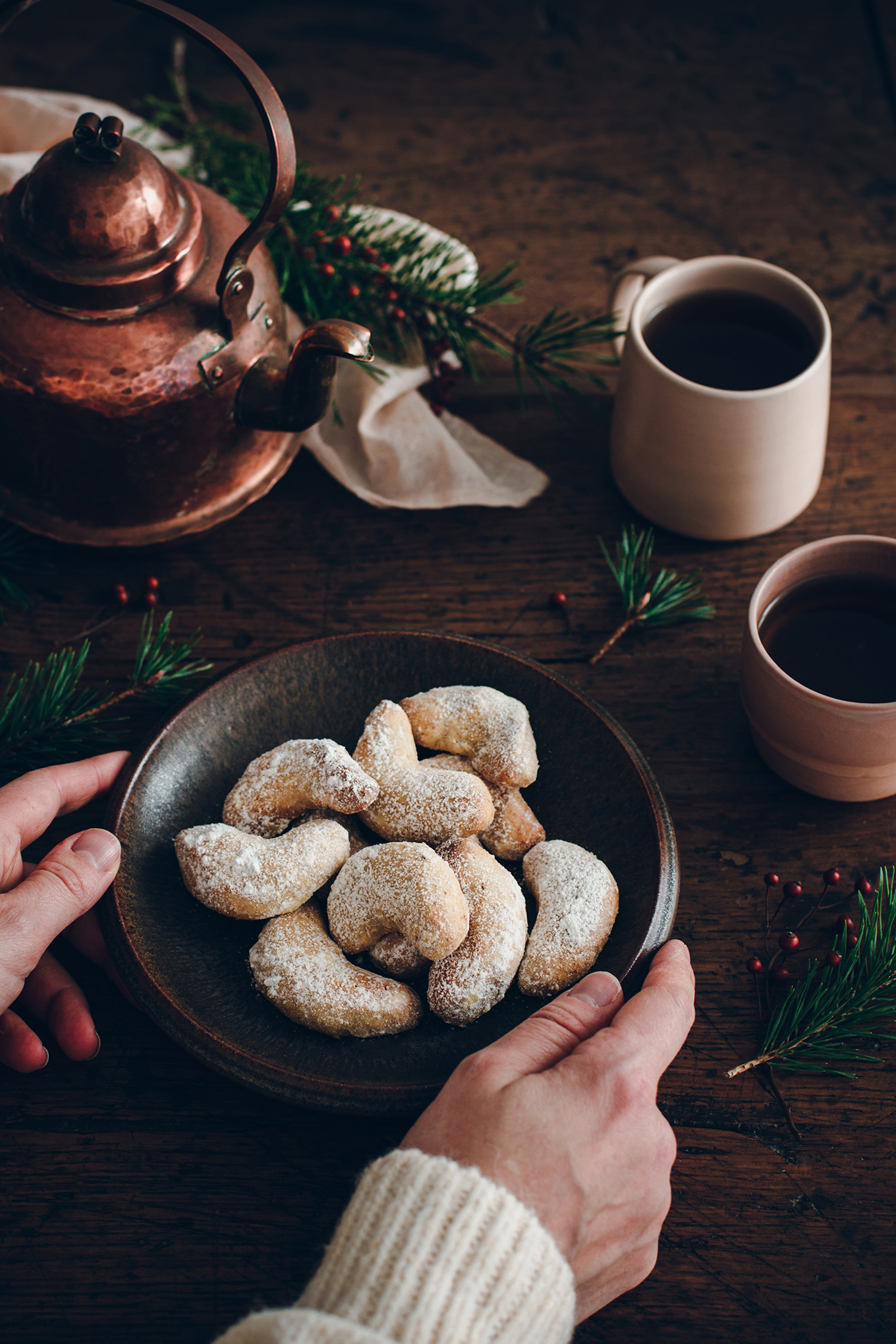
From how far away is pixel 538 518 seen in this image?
3.56 feet

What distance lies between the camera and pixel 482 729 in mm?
821

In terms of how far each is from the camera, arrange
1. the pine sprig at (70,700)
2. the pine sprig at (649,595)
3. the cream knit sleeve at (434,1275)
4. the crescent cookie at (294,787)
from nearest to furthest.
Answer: the cream knit sleeve at (434,1275), the crescent cookie at (294,787), the pine sprig at (70,700), the pine sprig at (649,595)

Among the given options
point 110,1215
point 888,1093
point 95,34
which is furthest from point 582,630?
point 95,34

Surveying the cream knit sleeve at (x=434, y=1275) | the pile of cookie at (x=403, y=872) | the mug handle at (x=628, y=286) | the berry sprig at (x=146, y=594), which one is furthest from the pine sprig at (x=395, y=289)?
the cream knit sleeve at (x=434, y=1275)

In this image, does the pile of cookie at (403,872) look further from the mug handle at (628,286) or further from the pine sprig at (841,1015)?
the mug handle at (628,286)

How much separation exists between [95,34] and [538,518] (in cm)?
111

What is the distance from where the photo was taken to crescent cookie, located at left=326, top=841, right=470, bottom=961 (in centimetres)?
70

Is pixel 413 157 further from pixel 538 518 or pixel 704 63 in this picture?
pixel 538 518

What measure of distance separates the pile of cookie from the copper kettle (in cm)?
30

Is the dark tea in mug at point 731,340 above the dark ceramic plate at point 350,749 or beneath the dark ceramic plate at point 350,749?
above

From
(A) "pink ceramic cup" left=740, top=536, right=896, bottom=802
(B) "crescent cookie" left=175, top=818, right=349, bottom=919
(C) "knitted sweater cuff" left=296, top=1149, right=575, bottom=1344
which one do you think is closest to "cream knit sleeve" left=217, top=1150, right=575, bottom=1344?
(C) "knitted sweater cuff" left=296, top=1149, right=575, bottom=1344

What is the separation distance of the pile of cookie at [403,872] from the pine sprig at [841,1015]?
154 mm

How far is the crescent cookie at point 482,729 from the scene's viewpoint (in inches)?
31.8

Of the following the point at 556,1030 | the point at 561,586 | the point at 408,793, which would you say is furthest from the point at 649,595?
the point at 556,1030
